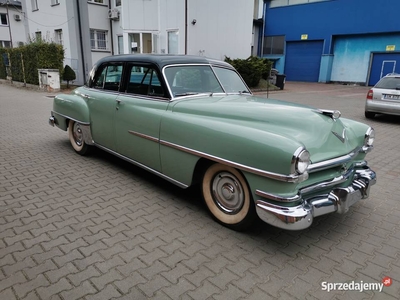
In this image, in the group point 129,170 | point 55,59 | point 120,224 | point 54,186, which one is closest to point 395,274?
point 120,224

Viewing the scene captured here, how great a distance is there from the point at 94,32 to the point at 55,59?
536 centimetres

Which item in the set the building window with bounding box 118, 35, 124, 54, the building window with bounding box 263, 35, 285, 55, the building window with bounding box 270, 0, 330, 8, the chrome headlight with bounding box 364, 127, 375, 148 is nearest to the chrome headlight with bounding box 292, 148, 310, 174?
the chrome headlight with bounding box 364, 127, 375, 148

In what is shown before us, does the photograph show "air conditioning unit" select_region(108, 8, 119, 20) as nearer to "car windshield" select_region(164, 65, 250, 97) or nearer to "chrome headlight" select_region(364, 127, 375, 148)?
"car windshield" select_region(164, 65, 250, 97)

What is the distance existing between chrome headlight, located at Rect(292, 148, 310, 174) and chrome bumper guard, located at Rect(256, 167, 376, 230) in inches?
13.1

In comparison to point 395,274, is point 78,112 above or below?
above

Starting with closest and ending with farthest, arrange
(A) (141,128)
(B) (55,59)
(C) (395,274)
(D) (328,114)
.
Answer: (C) (395,274), (D) (328,114), (A) (141,128), (B) (55,59)

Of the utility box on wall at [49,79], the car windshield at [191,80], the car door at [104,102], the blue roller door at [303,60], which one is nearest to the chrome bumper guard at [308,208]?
the car windshield at [191,80]

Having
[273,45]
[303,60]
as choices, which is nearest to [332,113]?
[303,60]

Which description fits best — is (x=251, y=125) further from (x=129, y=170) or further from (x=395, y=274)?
(x=129, y=170)

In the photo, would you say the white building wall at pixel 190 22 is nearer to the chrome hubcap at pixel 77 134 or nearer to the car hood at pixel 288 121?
the chrome hubcap at pixel 77 134

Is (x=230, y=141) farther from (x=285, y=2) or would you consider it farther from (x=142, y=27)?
(x=285, y=2)

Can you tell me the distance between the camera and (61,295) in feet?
7.61

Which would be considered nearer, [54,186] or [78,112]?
[54,186]

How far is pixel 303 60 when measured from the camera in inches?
1149
